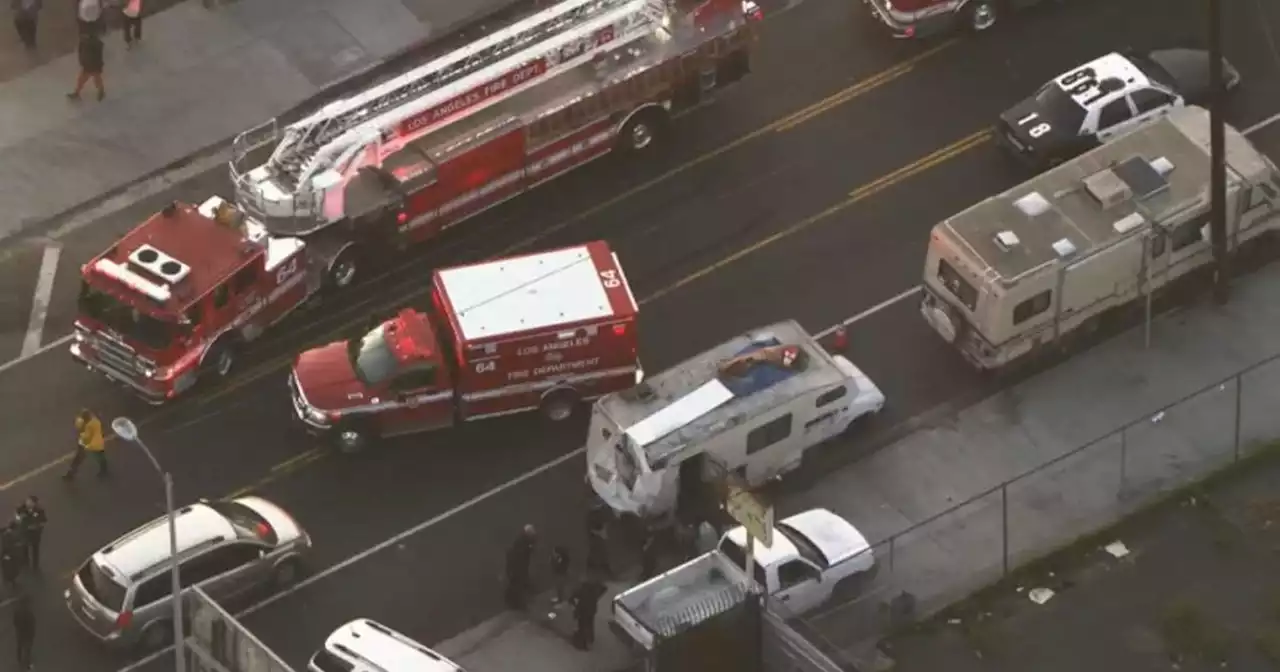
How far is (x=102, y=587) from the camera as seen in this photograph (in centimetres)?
4428

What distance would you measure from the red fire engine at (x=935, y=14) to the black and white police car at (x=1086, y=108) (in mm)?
3067

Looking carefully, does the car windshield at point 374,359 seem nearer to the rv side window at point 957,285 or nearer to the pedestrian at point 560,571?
the pedestrian at point 560,571

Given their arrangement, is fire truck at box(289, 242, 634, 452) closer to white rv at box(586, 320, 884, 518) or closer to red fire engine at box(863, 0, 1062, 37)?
white rv at box(586, 320, 884, 518)

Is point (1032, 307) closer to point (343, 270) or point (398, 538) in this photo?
point (398, 538)

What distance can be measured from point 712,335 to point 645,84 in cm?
542

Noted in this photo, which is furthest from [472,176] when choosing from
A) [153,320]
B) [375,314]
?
[153,320]

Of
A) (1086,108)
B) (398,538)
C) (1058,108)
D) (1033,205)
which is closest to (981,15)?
(1058,108)

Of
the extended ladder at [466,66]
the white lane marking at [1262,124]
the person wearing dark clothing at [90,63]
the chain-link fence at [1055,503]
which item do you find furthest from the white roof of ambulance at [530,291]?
the white lane marking at [1262,124]

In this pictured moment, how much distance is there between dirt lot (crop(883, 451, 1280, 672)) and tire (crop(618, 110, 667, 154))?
12.4m

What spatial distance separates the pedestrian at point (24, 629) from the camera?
43.7 m

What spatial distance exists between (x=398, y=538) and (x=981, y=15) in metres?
17.0

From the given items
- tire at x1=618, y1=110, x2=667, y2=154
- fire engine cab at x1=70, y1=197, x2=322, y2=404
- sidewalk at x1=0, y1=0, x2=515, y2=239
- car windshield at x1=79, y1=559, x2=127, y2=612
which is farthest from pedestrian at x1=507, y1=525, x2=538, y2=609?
sidewalk at x1=0, y1=0, x2=515, y2=239

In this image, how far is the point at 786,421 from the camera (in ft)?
154

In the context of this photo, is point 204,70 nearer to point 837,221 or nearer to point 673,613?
point 837,221
